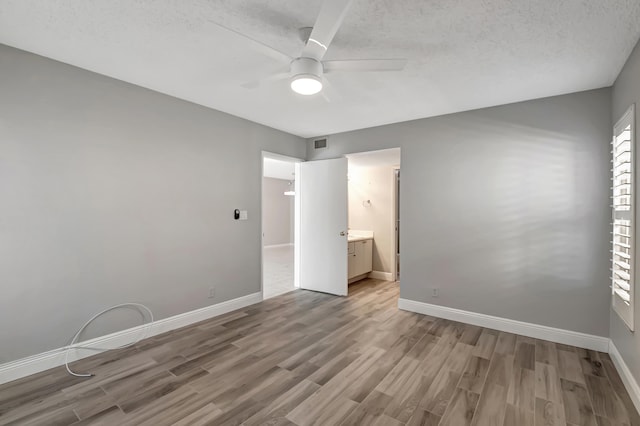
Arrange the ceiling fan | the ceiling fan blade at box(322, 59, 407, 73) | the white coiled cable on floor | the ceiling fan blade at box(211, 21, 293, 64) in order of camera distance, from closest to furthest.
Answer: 1. the ceiling fan blade at box(211, 21, 293, 64)
2. the ceiling fan
3. the ceiling fan blade at box(322, 59, 407, 73)
4. the white coiled cable on floor

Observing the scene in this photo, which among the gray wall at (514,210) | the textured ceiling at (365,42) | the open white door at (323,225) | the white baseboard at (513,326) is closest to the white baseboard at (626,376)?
the white baseboard at (513,326)

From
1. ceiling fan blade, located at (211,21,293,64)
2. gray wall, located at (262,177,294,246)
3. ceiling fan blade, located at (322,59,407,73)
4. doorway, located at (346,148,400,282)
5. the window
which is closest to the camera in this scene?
ceiling fan blade, located at (211,21,293,64)

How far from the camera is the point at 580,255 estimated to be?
3143 mm

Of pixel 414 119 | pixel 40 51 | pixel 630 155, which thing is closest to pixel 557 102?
pixel 630 155

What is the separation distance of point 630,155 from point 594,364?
1.86m

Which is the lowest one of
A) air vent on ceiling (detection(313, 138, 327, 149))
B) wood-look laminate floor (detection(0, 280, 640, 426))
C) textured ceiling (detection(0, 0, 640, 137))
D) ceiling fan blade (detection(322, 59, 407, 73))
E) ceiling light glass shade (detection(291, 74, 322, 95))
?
wood-look laminate floor (detection(0, 280, 640, 426))

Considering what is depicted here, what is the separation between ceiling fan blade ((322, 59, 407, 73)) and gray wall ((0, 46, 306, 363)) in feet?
7.20

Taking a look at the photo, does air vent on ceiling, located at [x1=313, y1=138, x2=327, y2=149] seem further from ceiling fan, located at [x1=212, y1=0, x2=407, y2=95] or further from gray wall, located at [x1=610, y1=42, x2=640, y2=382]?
gray wall, located at [x1=610, y1=42, x2=640, y2=382]

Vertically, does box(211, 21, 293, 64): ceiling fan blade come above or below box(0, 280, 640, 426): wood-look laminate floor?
above

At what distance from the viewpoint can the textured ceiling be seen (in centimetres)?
193

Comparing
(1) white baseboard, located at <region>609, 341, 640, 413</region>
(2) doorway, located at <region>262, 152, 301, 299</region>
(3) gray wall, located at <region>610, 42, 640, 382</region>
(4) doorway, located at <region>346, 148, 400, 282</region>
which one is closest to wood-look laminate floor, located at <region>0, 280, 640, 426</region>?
(1) white baseboard, located at <region>609, 341, 640, 413</region>

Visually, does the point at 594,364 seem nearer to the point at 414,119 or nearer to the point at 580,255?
the point at 580,255

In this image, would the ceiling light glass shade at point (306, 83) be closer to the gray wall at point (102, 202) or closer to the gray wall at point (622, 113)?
the gray wall at point (102, 202)

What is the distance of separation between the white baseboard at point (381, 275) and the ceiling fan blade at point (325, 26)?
483 cm
